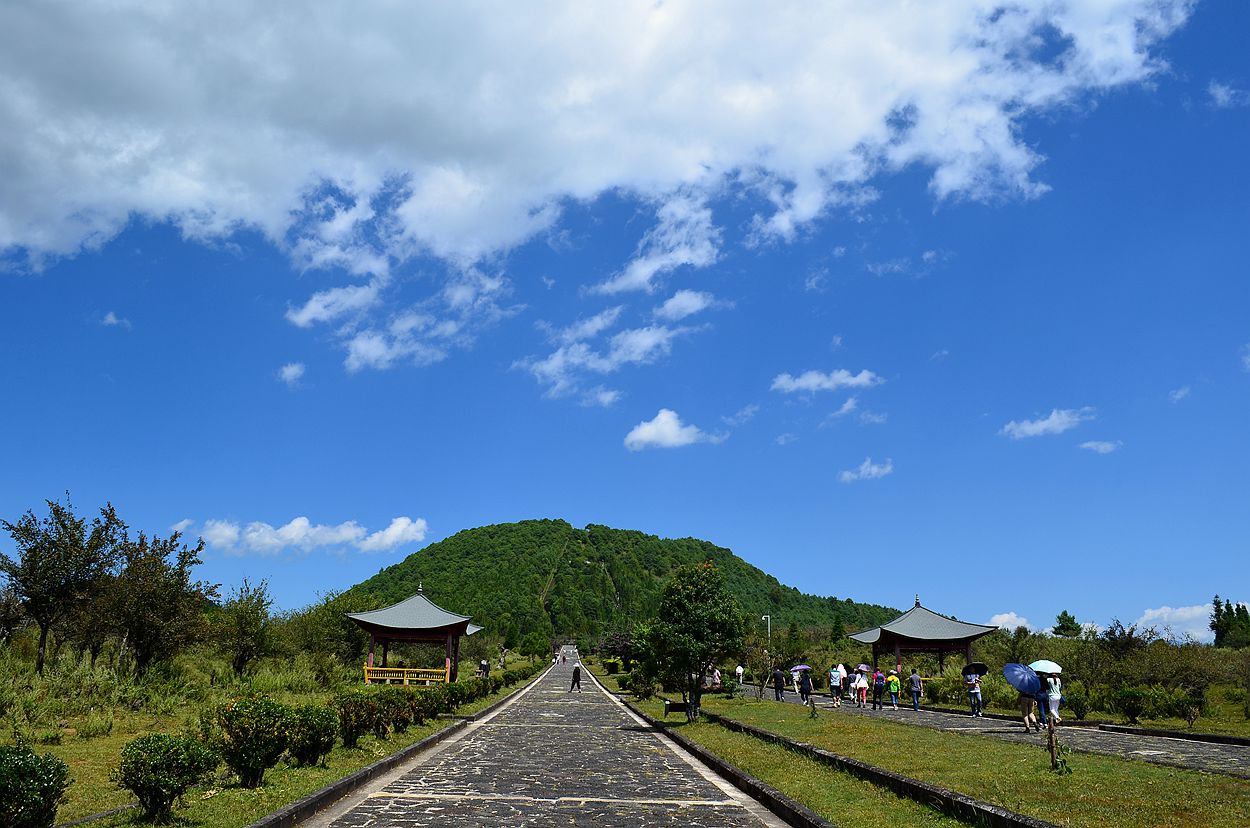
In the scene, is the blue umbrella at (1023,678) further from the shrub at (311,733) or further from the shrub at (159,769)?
the shrub at (159,769)

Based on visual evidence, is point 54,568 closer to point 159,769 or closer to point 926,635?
point 159,769

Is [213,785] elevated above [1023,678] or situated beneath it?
situated beneath

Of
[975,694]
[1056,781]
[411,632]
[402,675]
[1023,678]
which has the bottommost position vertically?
[402,675]

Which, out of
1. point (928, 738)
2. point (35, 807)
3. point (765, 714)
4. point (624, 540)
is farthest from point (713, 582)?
point (624, 540)

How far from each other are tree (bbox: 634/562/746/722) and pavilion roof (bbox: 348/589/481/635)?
1860cm

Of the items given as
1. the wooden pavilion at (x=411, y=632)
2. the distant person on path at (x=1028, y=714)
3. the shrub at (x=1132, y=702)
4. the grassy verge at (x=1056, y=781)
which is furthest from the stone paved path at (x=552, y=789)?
the wooden pavilion at (x=411, y=632)

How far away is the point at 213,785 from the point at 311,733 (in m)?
1.60

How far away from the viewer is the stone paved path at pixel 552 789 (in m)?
8.77

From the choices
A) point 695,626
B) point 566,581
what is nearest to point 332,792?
point 695,626

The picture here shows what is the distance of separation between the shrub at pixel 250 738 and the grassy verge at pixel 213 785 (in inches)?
9.4

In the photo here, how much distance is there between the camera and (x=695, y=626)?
21.6 m

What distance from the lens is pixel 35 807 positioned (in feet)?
19.6

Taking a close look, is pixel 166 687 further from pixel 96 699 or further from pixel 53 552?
pixel 53 552

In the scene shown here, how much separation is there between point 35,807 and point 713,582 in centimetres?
1769
